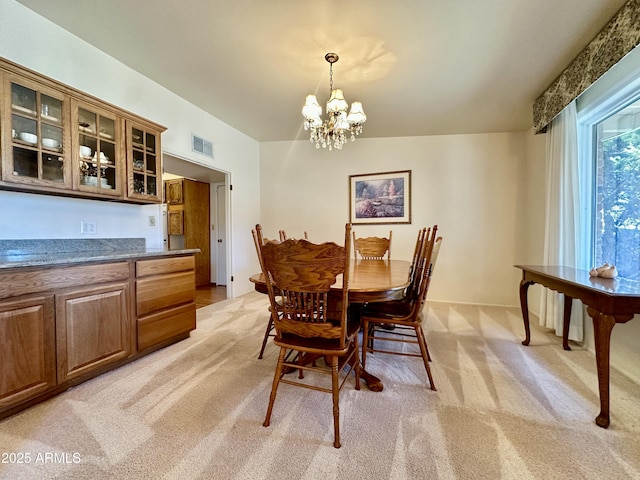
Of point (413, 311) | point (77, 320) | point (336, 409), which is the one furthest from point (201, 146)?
point (336, 409)

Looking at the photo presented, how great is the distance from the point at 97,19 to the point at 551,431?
3793mm

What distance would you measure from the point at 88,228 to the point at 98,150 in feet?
2.13

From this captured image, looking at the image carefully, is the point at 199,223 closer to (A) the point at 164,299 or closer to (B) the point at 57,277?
(A) the point at 164,299

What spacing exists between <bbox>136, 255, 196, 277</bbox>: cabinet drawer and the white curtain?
350 cm

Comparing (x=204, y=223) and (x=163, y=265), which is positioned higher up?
(x=204, y=223)

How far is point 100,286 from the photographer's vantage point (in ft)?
5.97

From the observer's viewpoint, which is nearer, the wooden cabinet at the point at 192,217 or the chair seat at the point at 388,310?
the chair seat at the point at 388,310

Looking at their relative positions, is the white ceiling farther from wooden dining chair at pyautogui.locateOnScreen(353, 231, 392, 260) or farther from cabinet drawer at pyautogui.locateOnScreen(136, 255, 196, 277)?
cabinet drawer at pyautogui.locateOnScreen(136, 255, 196, 277)

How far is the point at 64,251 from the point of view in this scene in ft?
6.73

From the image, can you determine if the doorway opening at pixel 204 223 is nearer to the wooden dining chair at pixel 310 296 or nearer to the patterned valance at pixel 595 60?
the wooden dining chair at pixel 310 296

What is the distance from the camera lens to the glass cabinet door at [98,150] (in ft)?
6.57

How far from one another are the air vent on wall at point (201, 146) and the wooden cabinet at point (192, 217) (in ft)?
5.87

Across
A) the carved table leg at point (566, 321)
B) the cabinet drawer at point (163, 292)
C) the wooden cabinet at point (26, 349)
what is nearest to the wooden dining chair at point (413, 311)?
the carved table leg at point (566, 321)

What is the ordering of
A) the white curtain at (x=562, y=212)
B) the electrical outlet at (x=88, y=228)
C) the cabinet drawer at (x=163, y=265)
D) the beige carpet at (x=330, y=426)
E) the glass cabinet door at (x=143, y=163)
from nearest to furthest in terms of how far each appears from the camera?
1. the beige carpet at (x=330, y=426)
2. the cabinet drawer at (x=163, y=265)
3. the electrical outlet at (x=88, y=228)
4. the glass cabinet door at (x=143, y=163)
5. the white curtain at (x=562, y=212)
